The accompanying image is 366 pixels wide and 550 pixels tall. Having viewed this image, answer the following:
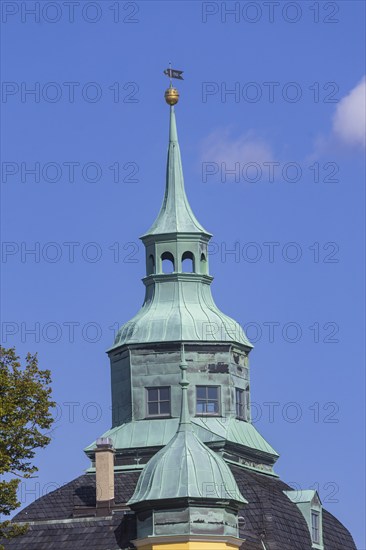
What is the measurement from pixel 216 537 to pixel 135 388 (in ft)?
75.8

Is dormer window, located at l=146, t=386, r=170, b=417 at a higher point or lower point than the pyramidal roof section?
lower

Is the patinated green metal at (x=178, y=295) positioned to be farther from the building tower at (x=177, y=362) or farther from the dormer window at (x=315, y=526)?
the dormer window at (x=315, y=526)

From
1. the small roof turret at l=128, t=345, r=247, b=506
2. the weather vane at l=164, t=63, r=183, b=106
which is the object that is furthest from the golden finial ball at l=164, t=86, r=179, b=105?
the small roof turret at l=128, t=345, r=247, b=506

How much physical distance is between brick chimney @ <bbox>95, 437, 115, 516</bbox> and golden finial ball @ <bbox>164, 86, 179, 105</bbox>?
21177 mm

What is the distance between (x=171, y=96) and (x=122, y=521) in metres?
28.6

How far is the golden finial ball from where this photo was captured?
14562cm

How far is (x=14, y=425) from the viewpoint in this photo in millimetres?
105375

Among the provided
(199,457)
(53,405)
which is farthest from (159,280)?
(53,405)

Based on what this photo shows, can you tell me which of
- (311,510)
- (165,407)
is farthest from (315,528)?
(165,407)

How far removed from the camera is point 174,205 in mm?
144875

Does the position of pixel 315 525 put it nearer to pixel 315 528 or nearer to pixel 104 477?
pixel 315 528

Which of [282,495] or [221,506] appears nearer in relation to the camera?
[221,506]

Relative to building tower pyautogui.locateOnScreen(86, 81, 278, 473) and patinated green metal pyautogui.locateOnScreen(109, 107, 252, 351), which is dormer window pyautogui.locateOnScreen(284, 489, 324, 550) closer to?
building tower pyautogui.locateOnScreen(86, 81, 278, 473)

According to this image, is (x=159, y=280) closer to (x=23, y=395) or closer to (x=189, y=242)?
(x=189, y=242)
